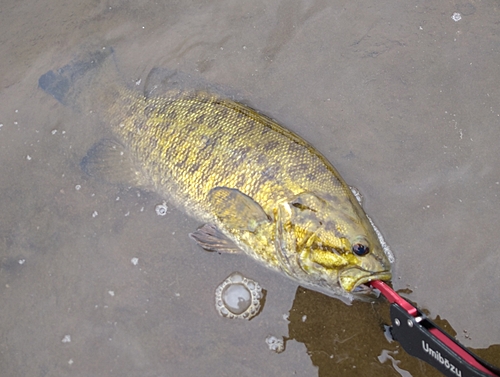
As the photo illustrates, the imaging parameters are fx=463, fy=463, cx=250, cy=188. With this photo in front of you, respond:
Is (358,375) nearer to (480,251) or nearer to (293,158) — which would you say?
(480,251)

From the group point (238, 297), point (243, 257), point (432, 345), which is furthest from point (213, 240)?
point (432, 345)

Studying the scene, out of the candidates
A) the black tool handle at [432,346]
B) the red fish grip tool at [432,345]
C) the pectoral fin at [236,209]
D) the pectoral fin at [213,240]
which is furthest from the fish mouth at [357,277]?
the pectoral fin at [213,240]

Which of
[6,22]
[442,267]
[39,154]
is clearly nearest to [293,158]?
[442,267]

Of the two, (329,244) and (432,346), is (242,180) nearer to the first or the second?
(329,244)

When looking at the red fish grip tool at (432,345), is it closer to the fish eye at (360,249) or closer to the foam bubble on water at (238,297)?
the fish eye at (360,249)

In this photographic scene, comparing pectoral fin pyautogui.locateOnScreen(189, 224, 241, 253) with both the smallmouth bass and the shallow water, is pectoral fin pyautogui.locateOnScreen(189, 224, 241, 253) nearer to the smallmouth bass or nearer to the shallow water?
the smallmouth bass

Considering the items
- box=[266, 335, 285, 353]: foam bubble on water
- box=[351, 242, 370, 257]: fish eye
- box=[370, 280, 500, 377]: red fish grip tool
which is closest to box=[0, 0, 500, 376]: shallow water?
box=[266, 335, 285, 353]: foam bubble on water
